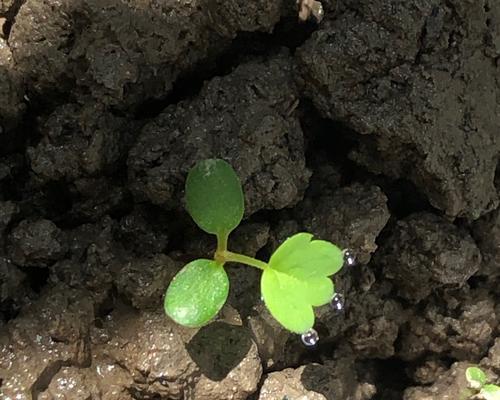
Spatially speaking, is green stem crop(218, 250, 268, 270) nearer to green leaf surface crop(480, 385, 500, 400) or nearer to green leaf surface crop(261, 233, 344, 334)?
green leaf surface crop(261, 233, 344, 334)

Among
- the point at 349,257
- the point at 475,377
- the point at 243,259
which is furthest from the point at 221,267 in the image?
the point at 475,377

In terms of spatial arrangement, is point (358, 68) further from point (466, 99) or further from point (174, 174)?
point (174, 174)

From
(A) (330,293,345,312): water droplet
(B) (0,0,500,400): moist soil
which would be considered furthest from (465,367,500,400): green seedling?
(A) (330,293,345,312): water droplet

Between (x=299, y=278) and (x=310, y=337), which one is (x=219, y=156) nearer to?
(x=299, y=278)

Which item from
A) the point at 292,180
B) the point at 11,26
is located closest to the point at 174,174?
the point at 292,180

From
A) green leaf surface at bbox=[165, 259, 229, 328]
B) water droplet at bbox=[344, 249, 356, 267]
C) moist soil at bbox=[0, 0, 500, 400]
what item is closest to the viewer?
green leaf surface at bbox=[165, 259, 229, 328]

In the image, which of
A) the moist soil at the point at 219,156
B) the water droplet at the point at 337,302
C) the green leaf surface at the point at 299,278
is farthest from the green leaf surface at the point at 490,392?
the green leaf surface at the point at 299,278

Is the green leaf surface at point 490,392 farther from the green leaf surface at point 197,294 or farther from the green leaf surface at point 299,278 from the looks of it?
the green leaf surface at point 197,294

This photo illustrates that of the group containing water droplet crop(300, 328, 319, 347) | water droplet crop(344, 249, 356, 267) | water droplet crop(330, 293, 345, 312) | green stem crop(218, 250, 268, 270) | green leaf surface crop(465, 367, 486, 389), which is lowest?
green leaf surface crop(465, 367, 486, 389)
